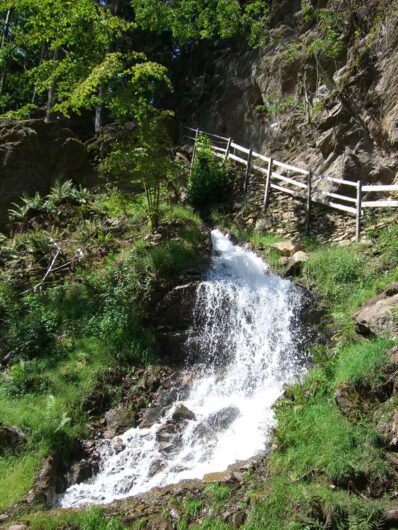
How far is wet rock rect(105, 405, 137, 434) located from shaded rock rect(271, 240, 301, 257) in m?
5.73

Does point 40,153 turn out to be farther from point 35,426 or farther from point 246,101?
point 35,426

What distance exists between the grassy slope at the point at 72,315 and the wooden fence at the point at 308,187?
114 inches

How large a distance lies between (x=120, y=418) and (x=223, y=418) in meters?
1.81

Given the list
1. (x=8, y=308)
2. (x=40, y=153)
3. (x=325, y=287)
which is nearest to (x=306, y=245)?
(x=325, y=287)

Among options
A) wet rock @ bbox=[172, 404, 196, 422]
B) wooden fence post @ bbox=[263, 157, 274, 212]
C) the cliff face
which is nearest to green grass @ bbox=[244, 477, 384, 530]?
wet rock @ bbox=[172, 404, 196, 422]

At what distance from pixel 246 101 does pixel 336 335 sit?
12256 mm

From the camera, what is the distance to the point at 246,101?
18641 millimetres

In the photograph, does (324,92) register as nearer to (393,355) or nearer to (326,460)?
(393,355)

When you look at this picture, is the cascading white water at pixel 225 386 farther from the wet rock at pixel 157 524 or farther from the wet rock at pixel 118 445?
the wet rock at pixel 157 524

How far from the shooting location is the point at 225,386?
9.19 meters

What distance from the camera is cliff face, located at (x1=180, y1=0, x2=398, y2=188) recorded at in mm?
13203

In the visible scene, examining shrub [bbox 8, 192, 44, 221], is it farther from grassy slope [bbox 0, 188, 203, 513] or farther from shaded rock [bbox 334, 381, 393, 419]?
shaded rock [bbox 334, 381, 393, 419]

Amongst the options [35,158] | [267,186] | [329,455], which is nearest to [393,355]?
[329,455]

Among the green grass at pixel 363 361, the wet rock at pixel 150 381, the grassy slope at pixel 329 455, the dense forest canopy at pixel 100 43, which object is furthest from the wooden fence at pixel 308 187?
the wet rock at pixel 150 381
